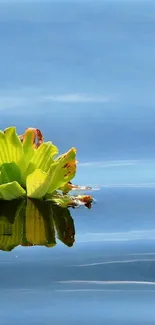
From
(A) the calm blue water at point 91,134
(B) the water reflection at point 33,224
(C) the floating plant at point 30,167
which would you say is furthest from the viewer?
(C) the floating plant at point 30,167

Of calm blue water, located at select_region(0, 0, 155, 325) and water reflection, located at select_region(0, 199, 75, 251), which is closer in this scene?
calm blue water, located at select_region(0, 0, 155, 325)

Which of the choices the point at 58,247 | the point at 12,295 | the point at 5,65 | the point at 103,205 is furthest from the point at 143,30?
the point at 12,295

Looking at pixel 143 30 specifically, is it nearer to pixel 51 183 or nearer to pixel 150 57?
pixel 150 57

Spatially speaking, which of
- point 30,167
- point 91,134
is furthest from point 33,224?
point 91,134

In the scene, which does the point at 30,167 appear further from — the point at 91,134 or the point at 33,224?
the point at 91,134

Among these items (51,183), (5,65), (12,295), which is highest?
(5,65)

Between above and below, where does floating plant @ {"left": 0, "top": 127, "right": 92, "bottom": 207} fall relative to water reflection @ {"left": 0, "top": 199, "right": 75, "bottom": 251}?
above
